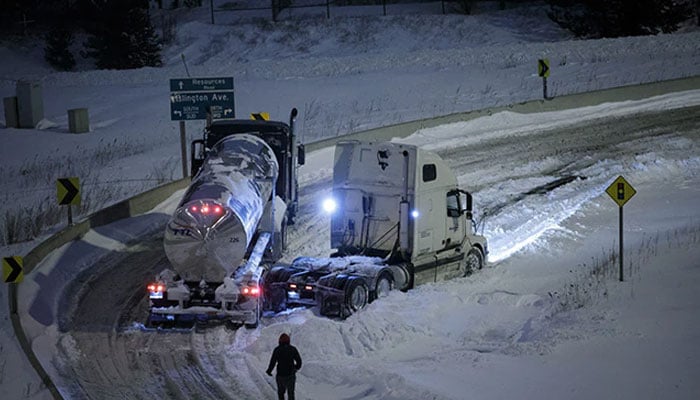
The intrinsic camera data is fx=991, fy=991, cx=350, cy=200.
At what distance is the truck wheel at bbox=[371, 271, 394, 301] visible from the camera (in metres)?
19.5

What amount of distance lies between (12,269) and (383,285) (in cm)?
704

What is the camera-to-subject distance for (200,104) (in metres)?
29.7

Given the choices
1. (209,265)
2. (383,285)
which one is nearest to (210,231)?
(209,265)

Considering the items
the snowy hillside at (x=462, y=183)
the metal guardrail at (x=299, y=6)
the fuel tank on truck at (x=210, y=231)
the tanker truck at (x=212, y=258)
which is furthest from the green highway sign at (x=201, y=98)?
the metal guardrail at (x=299, y=6)

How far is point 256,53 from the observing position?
6138 centimetres

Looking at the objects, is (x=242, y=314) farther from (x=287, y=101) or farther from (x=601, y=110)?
(x=287, y=101)

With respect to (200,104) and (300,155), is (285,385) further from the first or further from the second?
(200,104)

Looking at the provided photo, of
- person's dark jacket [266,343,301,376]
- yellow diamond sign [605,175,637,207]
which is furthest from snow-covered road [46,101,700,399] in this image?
yellow diamond sign [605,175,637,207]

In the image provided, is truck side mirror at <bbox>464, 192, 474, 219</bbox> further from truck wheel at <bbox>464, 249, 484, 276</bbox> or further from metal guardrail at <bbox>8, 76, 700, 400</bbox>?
metal guardrail at <bbox>8, 76, 700, 400</bbox>

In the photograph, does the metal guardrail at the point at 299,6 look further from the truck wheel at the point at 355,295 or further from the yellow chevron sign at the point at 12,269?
the yellow chevron sign at the point at 12,269

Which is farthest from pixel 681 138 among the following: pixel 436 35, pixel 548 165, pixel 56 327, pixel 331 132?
pixel 436 35

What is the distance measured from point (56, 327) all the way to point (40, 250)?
346 centimetres

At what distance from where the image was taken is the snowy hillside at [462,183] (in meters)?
15.4

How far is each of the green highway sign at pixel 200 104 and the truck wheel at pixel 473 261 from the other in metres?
10.00
